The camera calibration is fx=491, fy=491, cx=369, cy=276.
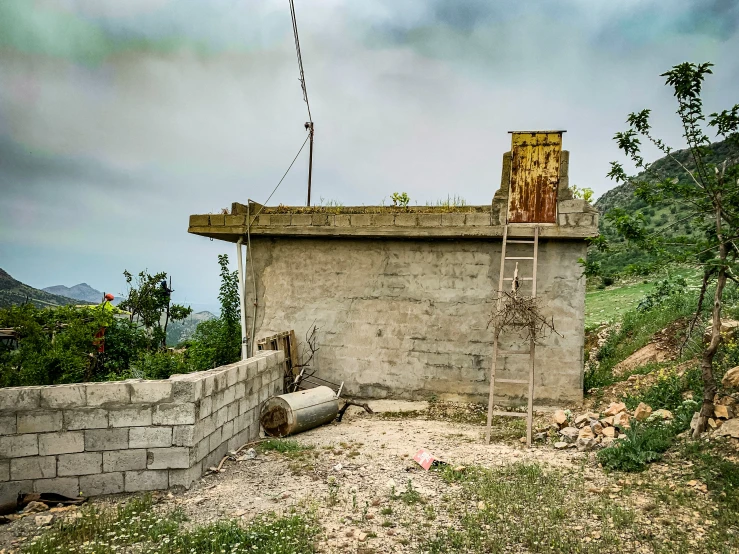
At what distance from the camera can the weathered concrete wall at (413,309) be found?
26.8 feet

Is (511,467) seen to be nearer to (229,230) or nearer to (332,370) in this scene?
(332,370)

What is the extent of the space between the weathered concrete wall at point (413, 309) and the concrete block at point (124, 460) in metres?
4.29

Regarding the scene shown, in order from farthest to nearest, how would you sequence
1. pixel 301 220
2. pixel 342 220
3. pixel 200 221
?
pixel 200 221 → pixel 301 220 → pixel 342 220

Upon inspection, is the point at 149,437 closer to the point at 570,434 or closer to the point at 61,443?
the point at 61,443

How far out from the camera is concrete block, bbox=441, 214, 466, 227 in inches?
329

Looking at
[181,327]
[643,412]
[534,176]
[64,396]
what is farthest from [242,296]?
[181,327]

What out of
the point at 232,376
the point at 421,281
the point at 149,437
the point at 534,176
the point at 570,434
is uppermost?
the point at 534,176

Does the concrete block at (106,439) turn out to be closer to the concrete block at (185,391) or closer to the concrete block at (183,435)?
the concrete block at (183,435)

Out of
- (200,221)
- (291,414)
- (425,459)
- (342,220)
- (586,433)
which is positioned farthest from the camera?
(200,221)

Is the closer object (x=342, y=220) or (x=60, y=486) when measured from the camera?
(x=60, y=486)

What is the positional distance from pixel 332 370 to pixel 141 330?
574cm

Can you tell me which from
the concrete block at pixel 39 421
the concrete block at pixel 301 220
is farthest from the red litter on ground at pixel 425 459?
the concrete block at pixel 301 220

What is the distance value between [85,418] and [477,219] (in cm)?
626

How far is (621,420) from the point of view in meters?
6.45
